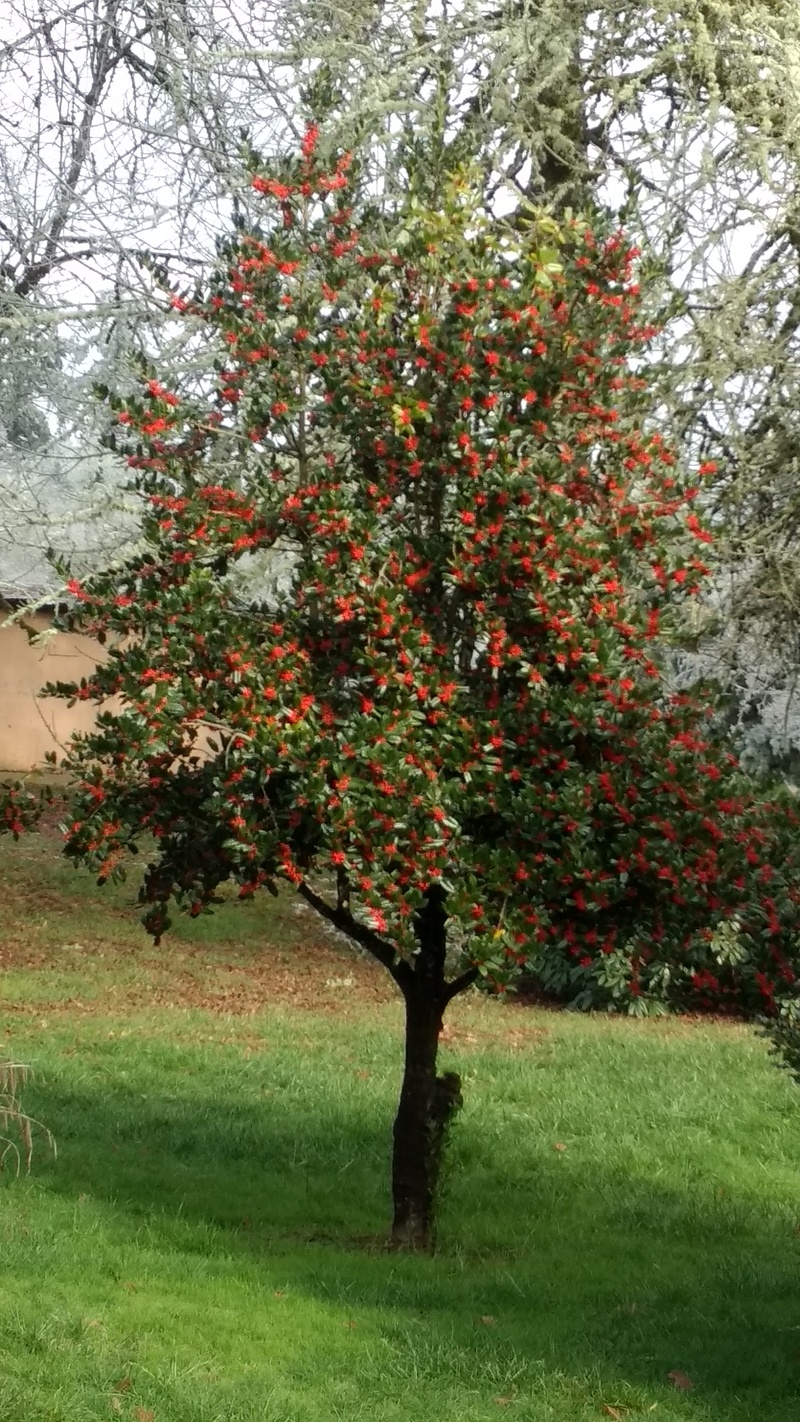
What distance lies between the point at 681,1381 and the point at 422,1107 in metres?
1.73

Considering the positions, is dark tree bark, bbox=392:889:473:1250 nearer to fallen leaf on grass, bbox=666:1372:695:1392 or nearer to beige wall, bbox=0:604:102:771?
fallen leaf on grass, bbox=666:1372:695:1392

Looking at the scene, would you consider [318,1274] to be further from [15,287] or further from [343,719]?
[15,287]

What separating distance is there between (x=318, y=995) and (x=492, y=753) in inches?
322

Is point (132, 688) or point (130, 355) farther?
point (130, 355)

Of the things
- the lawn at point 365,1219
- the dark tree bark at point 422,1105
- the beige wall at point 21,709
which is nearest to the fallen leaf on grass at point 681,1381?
the lawn at point 365,1219

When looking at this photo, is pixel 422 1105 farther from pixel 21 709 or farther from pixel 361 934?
pixel 21 709

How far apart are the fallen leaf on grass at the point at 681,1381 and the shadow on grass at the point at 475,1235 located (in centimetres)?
5

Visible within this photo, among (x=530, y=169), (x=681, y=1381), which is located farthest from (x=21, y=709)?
(x=681, y=1381)

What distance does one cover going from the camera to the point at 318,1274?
21.2 ft

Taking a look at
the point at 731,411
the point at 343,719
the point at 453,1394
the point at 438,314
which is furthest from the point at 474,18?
the point at 453,1394

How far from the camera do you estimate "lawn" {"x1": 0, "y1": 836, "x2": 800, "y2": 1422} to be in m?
5.29

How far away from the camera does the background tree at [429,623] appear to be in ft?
19.3

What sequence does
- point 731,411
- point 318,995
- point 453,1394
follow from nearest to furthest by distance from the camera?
1. point 453,1394
2. point 731,411
3. point 318,995

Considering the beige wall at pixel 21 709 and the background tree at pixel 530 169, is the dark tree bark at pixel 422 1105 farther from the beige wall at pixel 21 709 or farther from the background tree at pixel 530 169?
the beige wall at pixel 21 709
